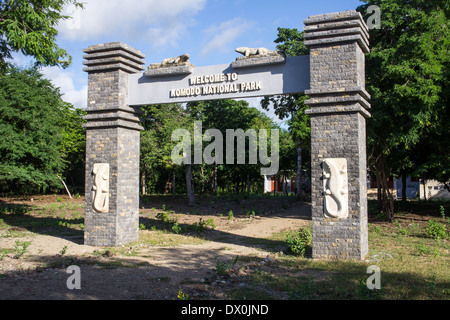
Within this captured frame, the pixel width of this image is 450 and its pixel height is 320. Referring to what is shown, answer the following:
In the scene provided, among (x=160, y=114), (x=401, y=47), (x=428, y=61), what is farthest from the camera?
(x=160, y=114)

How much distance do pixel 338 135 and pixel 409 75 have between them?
5.53m

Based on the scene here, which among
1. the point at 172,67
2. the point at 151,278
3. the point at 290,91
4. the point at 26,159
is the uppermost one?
the point at 172,67

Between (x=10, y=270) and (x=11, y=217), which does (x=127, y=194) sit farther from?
(x=11, y=217)

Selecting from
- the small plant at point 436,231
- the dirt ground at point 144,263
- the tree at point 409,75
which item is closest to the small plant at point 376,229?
the small plant at point 436,231

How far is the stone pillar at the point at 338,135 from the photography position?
8.45m

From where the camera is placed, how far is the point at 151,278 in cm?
684

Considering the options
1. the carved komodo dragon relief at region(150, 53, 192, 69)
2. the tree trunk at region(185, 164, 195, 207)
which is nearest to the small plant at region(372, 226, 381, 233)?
the carved komodo dragon relief at region(150, 53, 192, 69)

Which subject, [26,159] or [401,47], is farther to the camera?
[26,159]

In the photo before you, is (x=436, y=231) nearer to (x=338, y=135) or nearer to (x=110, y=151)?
(x=338, y=135)

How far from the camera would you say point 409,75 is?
12.4 m

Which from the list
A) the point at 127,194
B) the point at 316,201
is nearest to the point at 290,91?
the point at 316,201

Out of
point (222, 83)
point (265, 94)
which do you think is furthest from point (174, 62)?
point (265, 94)

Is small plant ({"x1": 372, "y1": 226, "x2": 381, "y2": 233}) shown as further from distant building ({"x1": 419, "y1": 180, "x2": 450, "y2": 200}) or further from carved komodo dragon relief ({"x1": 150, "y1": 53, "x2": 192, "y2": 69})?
distant building ({"x1": 419, "y1": 180, "x2": 450, "y2": 200})

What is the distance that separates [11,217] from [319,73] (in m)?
14.8
